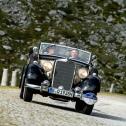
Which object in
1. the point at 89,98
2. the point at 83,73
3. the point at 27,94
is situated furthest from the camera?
the point at 83,73

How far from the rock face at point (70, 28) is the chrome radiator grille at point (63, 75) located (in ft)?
141

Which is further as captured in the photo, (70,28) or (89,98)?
(70,28)

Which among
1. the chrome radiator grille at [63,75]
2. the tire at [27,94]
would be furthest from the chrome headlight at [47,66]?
the tire at [27,94]

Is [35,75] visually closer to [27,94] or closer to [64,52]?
[27,94]

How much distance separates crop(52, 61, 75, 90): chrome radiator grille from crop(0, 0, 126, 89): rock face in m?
43.1

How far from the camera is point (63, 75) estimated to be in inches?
958

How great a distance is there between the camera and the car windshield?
2578 cm

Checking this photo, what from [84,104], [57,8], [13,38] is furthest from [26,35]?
[84,104]

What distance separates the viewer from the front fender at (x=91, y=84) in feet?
78.8

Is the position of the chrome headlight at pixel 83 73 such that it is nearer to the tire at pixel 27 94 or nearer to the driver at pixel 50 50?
the driver at pixel 50 50

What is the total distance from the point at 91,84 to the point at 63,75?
1.09m

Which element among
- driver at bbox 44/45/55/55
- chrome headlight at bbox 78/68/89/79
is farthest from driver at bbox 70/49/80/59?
chrome headlight at bbox 78/68/89/79

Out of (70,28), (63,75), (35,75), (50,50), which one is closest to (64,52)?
(50,50)

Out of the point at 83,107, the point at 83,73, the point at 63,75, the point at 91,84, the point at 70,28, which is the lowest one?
the point at 83,107
